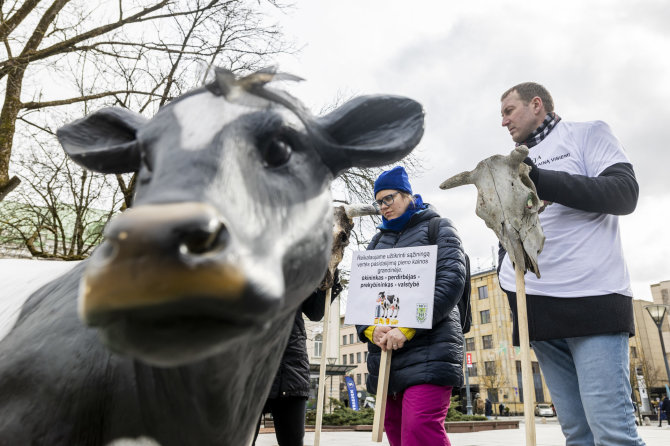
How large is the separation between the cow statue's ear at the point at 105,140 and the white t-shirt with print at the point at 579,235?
2.30 metres

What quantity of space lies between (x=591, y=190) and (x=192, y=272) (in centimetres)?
239

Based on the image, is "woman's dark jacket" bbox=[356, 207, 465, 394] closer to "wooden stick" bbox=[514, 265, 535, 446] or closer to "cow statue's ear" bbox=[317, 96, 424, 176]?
"wooden stick" bbox=[514, 265, 535, 446]

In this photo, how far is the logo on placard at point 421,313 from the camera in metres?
3.15

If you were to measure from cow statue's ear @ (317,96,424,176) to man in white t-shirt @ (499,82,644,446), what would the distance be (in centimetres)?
132

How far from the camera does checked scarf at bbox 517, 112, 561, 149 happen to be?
3.15m

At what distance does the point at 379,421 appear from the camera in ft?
10.5

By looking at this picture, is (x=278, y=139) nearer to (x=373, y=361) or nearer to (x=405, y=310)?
(x=405, y=310)

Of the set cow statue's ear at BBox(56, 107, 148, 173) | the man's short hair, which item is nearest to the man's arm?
the man's short hair

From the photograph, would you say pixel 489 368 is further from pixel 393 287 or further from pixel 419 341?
pixel 419 341

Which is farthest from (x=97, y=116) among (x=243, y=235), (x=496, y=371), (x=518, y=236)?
(x=496, y=371)

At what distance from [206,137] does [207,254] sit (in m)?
0.45

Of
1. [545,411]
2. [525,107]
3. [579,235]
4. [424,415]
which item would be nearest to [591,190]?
[579,235]

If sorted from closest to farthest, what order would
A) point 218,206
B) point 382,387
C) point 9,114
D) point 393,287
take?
1. point 218,206
2. point 382,387
3. point 393,287
4. point 9,114

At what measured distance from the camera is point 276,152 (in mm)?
1382
